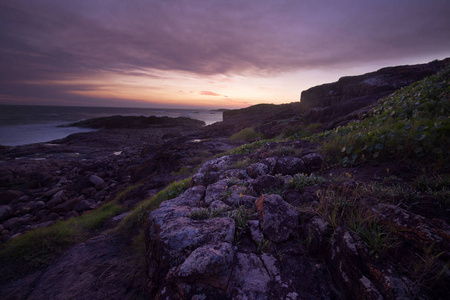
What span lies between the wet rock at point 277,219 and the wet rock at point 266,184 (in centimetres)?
90

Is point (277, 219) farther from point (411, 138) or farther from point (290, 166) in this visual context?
point (411, 138)

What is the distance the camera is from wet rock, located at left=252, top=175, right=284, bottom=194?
3781 millimetres

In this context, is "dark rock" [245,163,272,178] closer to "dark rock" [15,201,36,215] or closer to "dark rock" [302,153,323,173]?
"dark rock" [302,153,323,173]

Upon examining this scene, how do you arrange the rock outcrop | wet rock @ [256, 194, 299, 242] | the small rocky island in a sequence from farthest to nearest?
1. the rock outcrop
2. wet rock @ [256, 194, 299, 242]
3. the small rocky island

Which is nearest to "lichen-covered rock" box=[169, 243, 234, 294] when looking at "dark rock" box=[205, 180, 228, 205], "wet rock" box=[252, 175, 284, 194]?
"dark rock" box=[205, 180, 228, 205]

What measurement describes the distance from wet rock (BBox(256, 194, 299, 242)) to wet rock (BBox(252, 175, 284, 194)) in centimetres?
90

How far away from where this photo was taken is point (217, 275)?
2.08 m

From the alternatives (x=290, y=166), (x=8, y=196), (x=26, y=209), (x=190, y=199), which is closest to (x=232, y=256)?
(x=190, y=199)

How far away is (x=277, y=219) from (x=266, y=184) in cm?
126

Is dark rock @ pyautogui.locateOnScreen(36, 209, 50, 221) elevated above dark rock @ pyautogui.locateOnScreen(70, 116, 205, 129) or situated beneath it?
situated beneath

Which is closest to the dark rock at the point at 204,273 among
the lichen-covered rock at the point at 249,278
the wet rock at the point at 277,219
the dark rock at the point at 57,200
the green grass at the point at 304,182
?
the lichen-covered rock at the point at 249,278

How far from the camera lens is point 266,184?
3848mm

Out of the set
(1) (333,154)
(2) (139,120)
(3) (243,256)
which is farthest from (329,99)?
(2) (139,120)

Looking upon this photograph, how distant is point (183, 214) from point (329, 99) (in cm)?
1905
